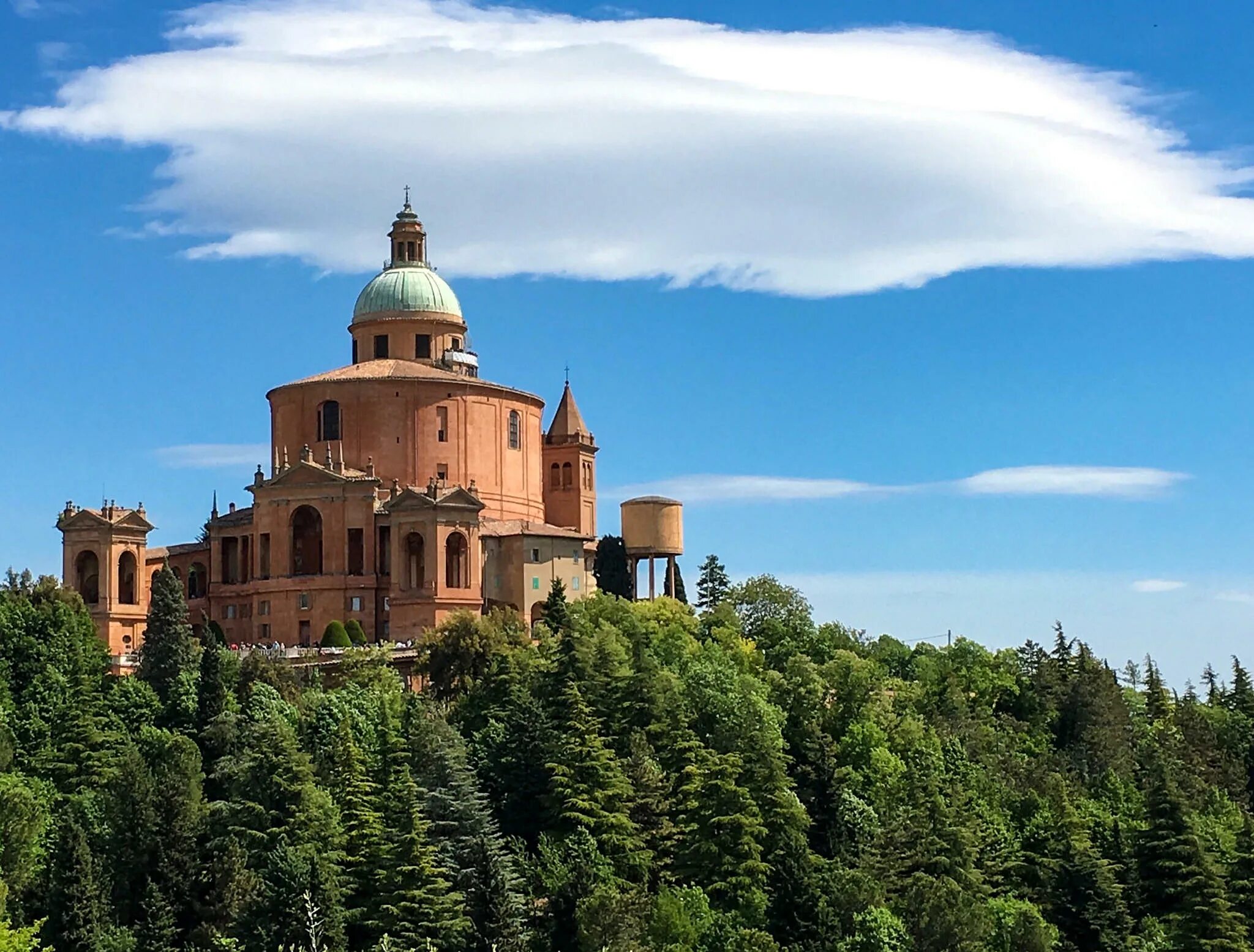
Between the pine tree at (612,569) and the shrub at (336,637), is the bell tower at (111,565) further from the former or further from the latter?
the pine tree at (612,569)

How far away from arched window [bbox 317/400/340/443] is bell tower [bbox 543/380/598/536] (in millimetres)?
10797

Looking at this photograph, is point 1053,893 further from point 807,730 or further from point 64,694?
point 64,694

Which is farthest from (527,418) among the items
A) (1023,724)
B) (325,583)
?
(1023,724)

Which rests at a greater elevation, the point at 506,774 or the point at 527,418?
the point at 527,418

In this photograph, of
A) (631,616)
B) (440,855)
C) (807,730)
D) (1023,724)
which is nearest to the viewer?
(440,855)

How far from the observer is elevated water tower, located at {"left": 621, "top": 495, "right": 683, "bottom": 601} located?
337 feet

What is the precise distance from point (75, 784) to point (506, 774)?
13693 millimetres

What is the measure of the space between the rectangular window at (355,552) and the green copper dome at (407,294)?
41.0 feet

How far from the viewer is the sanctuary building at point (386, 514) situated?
94.1m

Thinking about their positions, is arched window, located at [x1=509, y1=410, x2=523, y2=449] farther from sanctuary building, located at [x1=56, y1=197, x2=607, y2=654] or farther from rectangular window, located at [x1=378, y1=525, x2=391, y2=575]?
rectangular window, located at [x1=378, y1=525, x2=391, y2=575]

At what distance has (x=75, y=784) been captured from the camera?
76875mm

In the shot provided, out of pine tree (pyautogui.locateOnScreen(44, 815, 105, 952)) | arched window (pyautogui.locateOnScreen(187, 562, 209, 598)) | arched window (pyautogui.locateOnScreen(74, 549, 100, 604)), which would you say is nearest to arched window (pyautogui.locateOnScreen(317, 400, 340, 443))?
arched window (pyautogui.locateOnScreen(187, 562, 209, 598))

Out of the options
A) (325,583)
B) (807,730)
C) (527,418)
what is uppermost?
(527,418)

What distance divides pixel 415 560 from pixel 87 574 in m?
12.7
